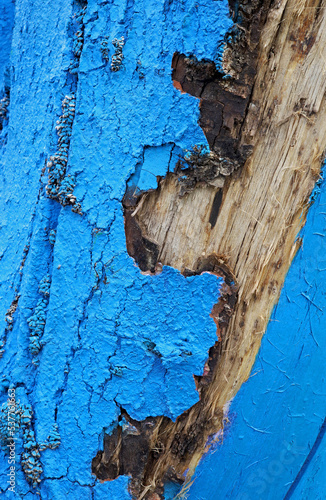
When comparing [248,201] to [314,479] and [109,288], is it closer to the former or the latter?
[109,288]

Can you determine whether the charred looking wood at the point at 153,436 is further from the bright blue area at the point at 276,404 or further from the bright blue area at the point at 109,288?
the bright blue area at the point at 276,404

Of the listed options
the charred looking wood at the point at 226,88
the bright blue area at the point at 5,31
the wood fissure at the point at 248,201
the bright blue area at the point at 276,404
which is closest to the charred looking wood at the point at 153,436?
the wood fissure at the point at 248,201

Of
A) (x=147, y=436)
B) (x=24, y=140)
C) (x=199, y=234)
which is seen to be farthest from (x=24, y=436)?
(x=24, y=140)

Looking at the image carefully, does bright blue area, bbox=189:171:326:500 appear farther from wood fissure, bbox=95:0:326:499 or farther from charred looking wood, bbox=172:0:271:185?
charred looking wood, bbox=172:0:271:185

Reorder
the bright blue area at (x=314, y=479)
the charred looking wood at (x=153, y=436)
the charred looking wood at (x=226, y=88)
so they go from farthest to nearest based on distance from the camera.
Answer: the bright blue area at (x=314, y=479) < the charred looking wood at (x=153, y=436) < the charred looking wood at (x=226, y=88)

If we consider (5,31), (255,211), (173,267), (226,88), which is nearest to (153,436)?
(173,267)

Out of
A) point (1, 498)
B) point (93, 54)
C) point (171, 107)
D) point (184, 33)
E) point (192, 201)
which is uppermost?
point (184, 33)

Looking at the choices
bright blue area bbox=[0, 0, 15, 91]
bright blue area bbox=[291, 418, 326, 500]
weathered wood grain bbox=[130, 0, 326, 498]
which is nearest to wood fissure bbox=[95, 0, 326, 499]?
weathered wood grain bbox=[130, 0, 326, 498]

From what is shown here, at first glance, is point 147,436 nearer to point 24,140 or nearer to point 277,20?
point 24,140
